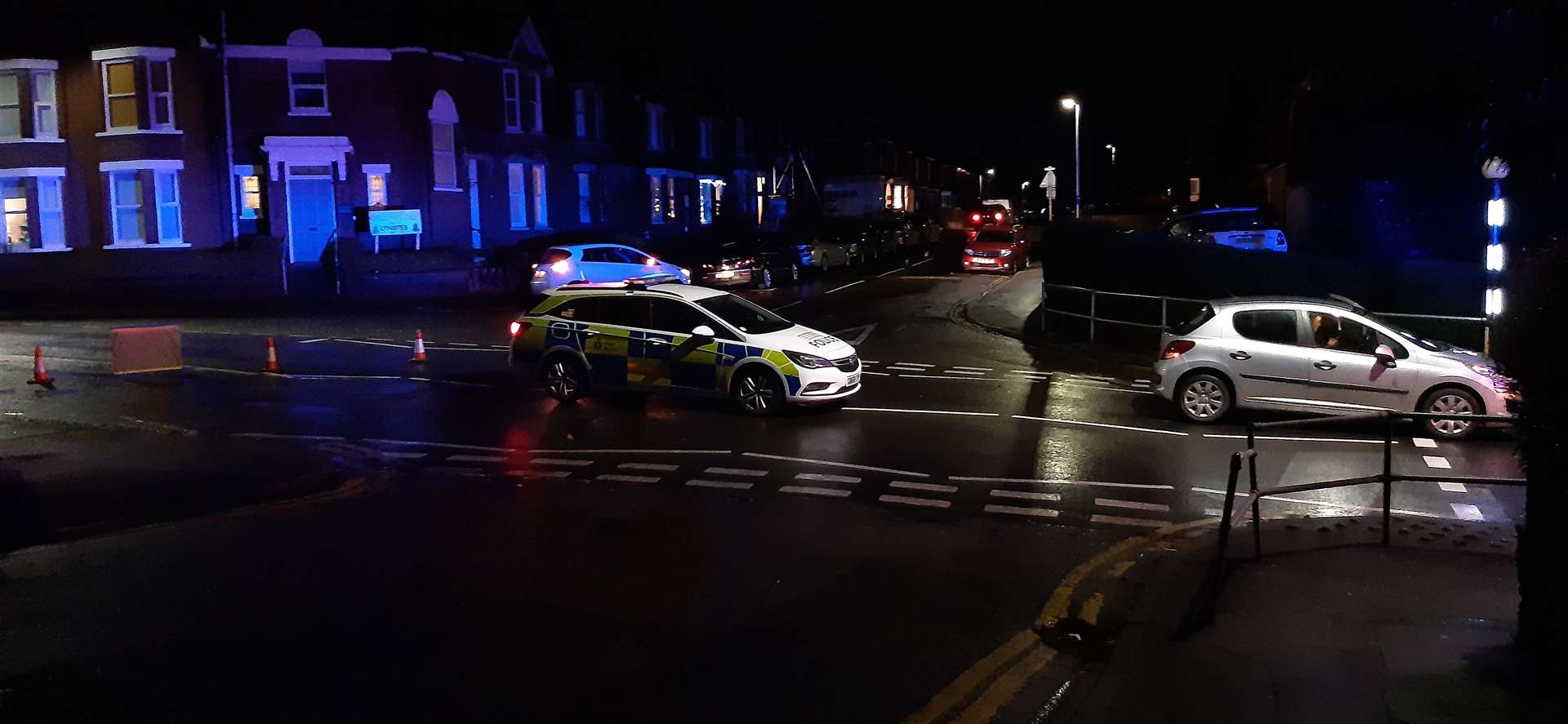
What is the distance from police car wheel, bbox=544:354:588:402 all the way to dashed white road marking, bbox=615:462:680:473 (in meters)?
3.86

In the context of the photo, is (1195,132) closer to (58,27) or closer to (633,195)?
(633,195)

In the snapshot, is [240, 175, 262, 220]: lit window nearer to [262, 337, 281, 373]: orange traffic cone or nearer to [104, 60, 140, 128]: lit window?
[104, 60, 140, 128]: lit window

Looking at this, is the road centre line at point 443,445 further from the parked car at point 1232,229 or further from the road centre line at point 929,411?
the parked car at point 1232,229

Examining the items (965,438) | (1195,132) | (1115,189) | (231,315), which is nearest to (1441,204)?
(965,438)

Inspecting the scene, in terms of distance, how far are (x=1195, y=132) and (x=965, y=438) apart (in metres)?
58.4

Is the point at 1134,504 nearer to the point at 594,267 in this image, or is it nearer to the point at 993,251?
the point at 594,267

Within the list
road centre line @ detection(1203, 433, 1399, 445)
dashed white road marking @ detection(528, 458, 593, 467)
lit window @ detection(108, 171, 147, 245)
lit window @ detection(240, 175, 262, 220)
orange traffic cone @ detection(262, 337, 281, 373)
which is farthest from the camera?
lit window @ detection(240, 175, 262, 220)

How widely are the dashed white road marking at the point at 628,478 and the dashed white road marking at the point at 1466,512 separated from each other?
7021 millimetres

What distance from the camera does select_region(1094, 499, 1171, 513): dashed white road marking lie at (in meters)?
11.2

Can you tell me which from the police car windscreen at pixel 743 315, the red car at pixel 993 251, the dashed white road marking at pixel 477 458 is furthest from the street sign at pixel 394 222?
the dashed white road marking at pixel 477 458

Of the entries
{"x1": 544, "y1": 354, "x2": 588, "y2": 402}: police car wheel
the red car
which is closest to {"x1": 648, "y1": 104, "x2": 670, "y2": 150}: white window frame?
the red car

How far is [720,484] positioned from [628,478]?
38.0 inches

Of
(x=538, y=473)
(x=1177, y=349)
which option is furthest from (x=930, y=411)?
(x=538, y=473)

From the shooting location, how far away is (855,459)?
44.0ft
